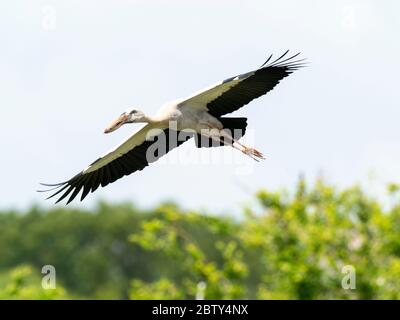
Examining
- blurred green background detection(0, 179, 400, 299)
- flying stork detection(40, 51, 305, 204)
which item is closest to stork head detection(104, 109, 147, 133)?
flying stork detection(40, 51, 305, 204)

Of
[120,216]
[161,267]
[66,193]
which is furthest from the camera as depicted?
[120,216]

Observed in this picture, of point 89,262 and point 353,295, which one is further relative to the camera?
point 89,262

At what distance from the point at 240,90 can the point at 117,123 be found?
1.60 m

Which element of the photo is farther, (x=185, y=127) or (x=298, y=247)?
(x=298, y=247)

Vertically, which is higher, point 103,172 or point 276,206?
point 276,206

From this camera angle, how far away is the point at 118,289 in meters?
70.1

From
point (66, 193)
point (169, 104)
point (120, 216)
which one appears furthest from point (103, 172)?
point (120, 216)

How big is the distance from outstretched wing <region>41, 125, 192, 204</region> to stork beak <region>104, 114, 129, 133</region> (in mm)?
921

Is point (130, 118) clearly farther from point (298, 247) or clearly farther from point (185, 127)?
point (298, 247)

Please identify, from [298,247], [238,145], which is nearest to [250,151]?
[238,145]

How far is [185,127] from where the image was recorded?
1316 cm
